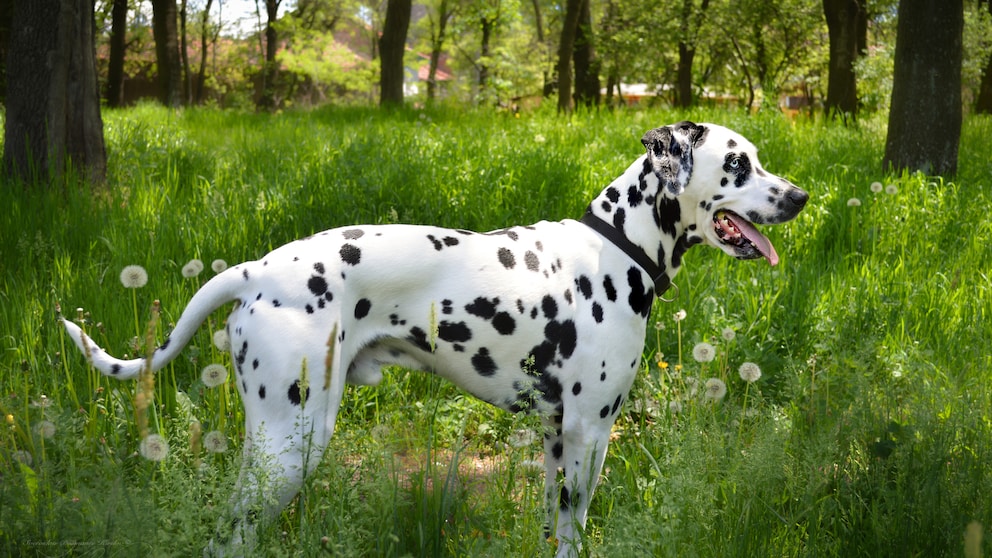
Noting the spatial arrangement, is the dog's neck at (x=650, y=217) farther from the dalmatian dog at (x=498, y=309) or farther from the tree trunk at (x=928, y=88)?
the tree trunk at (x=928, y=88)

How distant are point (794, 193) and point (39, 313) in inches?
142

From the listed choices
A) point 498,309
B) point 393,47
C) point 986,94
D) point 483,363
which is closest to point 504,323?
point 498,309

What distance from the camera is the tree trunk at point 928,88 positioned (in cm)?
742

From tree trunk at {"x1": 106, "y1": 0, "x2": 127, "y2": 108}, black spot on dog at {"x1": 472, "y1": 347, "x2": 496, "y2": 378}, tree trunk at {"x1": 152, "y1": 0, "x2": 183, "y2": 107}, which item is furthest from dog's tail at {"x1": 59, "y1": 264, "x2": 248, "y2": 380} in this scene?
tree trunk at {"x1": 106, "y1": 0, "x2": 127, "y2": 108}

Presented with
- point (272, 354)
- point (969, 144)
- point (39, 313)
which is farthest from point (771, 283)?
point (969, 144)

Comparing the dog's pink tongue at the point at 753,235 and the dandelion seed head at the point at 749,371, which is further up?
the dog's pink tongue at the point at 753,235

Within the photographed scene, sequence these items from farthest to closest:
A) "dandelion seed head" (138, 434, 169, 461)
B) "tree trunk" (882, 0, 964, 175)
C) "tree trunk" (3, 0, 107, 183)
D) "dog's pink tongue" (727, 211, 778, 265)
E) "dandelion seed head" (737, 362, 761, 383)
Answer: "tree trunk" (882, 0, 964, 175) < "tree trunk" (3, 0, 107, 183) < "dandelion seed head" (737, 362, 761, 383) < "dog's pink tongue" (727, 211, 778, 265) < "dandelion seed head" (138, 434, 169, 461)

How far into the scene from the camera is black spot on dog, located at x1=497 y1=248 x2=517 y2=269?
9.72 feet

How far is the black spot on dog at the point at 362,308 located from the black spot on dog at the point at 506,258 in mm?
530

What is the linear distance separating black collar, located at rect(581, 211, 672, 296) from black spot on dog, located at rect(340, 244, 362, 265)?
99 centimetres

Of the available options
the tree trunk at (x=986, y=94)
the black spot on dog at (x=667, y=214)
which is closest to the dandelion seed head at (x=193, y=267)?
the black spot on dog at (x=667, y=214)

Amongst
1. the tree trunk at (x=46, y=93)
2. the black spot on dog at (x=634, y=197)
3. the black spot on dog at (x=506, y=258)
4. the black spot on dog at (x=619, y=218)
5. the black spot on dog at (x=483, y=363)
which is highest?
the tree trunk at (x=46, y=93)

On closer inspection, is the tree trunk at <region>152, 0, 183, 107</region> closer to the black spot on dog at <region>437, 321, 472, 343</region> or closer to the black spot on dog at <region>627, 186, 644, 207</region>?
the black spot on dog at <region>627, 186, 644, 207</region>

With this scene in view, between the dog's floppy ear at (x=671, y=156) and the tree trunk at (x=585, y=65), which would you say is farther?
the tree trunk at (x=585, y=65)
